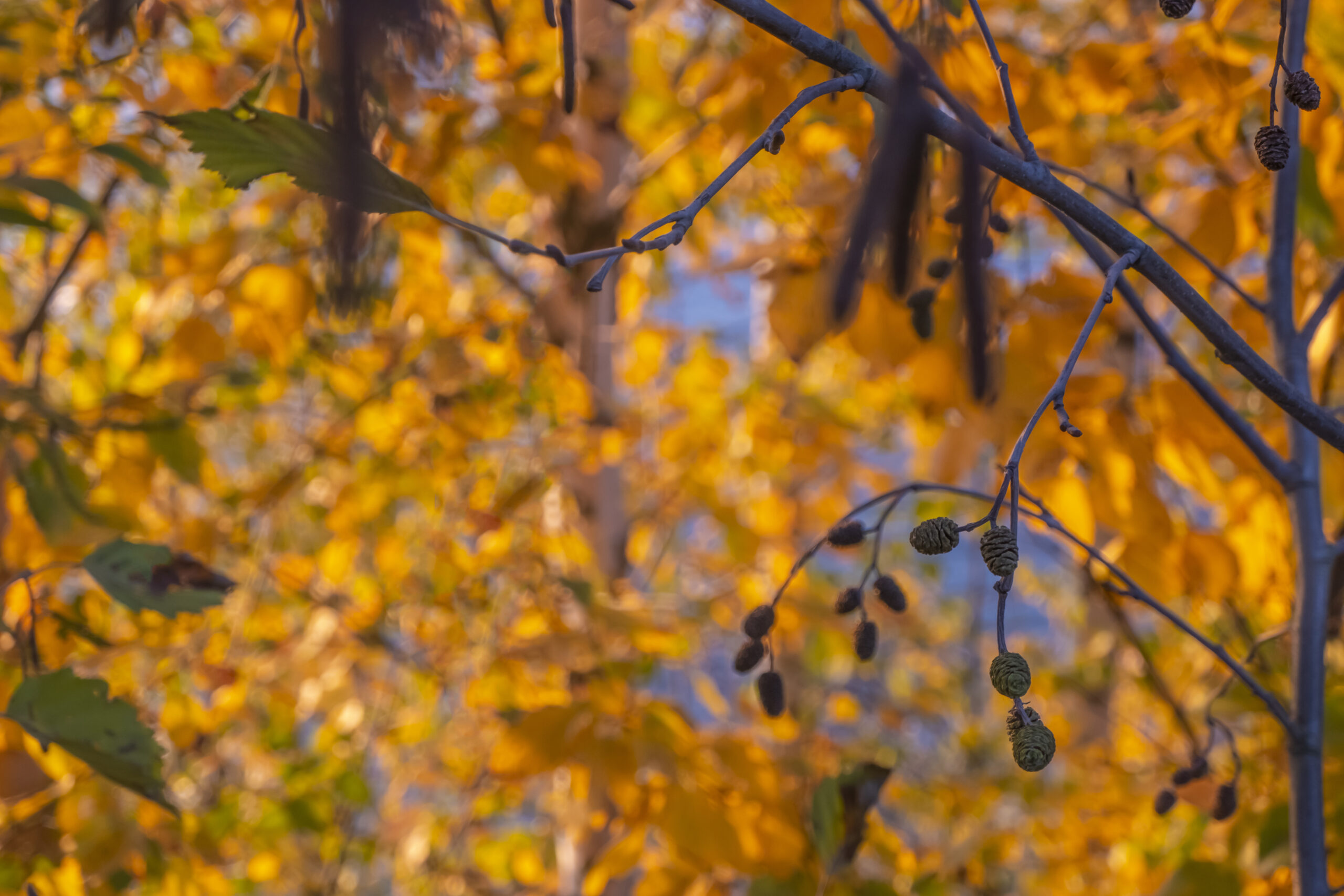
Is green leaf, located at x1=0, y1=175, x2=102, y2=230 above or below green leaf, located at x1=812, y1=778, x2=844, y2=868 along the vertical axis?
above

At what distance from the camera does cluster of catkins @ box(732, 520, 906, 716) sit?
464 mm

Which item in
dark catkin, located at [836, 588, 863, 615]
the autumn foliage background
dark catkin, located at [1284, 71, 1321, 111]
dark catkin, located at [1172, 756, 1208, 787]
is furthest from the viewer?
the autumn foliage background

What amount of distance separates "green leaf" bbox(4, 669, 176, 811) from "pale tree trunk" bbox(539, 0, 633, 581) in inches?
33.2

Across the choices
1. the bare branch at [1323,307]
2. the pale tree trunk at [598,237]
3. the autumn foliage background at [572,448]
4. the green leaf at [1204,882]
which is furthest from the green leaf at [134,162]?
the green leaf at [1204,882]

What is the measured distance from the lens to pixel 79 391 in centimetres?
134

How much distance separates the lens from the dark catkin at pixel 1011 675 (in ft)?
0.94

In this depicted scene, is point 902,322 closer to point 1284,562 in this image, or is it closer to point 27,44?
point 1284,562

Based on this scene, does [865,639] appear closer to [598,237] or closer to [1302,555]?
[1302,555]

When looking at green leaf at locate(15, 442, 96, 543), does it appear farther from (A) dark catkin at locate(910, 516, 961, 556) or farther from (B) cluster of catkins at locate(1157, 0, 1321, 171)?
(B) cluster of catkins at locate(1157, 0, 1321, 171)

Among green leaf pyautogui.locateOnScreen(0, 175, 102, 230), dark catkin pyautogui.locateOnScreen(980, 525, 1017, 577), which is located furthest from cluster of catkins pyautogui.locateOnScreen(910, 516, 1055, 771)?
green leaf pyautogui.locateOnScreen(0, 175, 102, 230)

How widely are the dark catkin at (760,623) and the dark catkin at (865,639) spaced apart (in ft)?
0.15

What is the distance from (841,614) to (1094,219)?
0.80ft

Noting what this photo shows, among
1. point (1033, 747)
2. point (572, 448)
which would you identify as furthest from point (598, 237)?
point (1033, 747)

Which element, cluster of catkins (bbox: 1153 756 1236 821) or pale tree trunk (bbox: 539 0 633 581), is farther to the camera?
pale tree trunk (bbox: 539 0 633 581)
